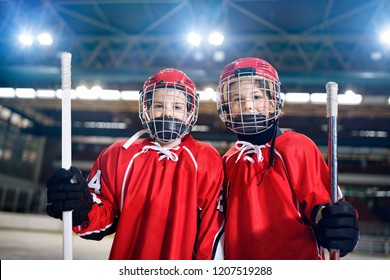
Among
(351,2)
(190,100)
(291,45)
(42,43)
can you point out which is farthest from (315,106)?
(190,100)

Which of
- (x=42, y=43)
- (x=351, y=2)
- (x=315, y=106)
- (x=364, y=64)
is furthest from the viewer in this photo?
(x=315, y=106)

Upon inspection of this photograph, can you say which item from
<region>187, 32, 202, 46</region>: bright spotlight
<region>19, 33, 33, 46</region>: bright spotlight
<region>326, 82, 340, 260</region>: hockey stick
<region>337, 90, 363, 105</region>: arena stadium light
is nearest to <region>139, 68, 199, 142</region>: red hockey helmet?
<region>326, 82, 340, 260</region>: hockey stick

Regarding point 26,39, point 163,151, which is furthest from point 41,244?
point 163,151

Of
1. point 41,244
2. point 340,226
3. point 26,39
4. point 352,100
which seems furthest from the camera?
point 352,100

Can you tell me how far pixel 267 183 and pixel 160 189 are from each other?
0.25m

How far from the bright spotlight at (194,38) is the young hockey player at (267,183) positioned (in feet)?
9.39

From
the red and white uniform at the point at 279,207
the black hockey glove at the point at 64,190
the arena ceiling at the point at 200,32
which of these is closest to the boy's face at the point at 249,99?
the red and white uniform at the point at 279,207

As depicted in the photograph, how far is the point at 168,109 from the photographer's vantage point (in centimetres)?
99

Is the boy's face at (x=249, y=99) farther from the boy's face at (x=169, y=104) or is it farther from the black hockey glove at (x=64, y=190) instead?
the black hockey glove at (x=64, y=190)

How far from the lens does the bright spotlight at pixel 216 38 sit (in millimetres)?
3754

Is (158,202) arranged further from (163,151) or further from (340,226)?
(340,226)
